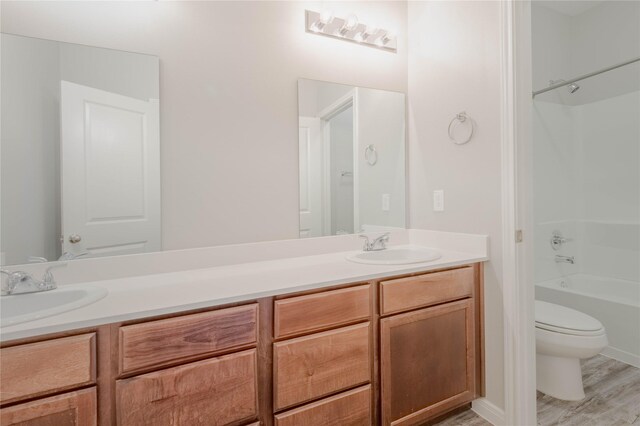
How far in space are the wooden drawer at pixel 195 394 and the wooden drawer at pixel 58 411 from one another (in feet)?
0.23

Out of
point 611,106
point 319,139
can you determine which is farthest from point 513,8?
point 611,106

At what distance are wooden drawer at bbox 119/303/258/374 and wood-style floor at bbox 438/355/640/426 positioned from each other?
123 cm

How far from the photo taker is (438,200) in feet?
6.51

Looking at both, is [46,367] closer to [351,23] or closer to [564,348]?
[351,23]

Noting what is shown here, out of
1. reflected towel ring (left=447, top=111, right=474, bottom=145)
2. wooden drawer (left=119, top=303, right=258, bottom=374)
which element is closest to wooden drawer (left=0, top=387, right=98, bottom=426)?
wooden drawer (left=119, top=303, right=258, bottom=374)

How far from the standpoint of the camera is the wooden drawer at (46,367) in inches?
34.0

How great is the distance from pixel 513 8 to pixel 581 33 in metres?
2.00

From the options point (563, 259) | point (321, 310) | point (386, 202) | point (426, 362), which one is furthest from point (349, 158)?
point (563, 259)

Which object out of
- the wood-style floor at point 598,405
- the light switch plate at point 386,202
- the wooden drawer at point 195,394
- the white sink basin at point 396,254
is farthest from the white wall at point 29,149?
the wood-style floor at point 598,405

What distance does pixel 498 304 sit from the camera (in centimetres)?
165

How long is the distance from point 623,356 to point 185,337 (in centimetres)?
277

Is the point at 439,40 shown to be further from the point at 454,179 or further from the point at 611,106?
the point at 611,106

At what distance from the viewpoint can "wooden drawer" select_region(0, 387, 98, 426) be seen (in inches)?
34.3

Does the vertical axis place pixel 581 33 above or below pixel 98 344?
above
